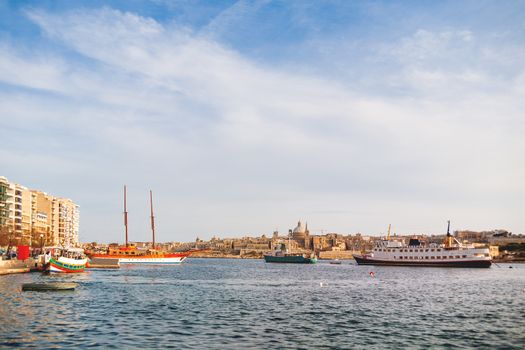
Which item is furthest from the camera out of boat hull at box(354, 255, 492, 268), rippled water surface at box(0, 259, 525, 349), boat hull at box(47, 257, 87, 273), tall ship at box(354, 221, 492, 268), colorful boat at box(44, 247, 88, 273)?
tall ship at box(354, 221, 492, 268)

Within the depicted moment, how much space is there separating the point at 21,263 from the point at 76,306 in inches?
2151

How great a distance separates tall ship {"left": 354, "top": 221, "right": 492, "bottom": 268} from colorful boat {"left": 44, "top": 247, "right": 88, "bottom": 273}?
97.6 m

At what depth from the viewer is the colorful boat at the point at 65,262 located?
84375 millimetres

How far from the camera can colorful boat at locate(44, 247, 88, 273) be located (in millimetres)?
84375

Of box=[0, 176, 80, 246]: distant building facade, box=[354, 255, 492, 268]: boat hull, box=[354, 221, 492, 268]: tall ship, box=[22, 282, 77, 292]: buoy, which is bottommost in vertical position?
box=[354, 255, 492, 268]: boat hull

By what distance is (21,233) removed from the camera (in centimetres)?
16275

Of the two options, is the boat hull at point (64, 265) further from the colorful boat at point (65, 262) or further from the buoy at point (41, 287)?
the buoy at point (41, 287)

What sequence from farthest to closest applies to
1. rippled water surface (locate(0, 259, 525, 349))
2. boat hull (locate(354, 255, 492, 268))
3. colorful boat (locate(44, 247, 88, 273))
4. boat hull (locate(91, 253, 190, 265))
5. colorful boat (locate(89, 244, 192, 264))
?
1. boat hull (locate(354, 255, 492, 268))
2. colorful boat (locate(89, 244, 192, 264))
3. boat hull (locate(91, 253, 190, 265))
4. colorful boat (locate(44, 247, 88, 273))
5. rippled water surface (locate(0, 259, 525, 349))

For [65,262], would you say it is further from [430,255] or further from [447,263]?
[447,263]

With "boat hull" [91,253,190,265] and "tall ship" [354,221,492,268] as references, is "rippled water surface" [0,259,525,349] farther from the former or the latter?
"tall ship" [354,221,492,268]

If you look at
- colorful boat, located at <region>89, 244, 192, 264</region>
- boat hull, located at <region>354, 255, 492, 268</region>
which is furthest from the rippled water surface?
boat hull, located at <region>354, 255, 492, 268</region>

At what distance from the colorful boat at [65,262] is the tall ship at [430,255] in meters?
97.6

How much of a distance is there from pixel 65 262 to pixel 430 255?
105123 mm

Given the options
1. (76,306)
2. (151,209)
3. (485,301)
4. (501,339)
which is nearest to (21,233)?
(151,209)
